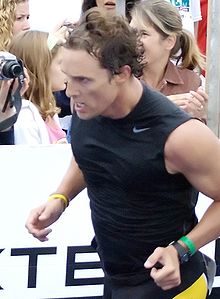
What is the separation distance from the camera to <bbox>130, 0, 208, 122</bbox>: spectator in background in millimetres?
3762

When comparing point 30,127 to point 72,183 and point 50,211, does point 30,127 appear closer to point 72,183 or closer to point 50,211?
point 72,183

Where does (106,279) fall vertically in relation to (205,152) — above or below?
below

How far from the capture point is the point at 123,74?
96.7 inches

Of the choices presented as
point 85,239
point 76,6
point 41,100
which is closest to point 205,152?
point 85,239

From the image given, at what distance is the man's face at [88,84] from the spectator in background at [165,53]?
4.24 feet

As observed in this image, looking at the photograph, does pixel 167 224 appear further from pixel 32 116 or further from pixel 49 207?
pixel 32 116

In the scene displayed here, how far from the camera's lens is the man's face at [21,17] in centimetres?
538

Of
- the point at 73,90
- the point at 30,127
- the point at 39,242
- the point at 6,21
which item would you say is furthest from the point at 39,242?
the point at 6,21

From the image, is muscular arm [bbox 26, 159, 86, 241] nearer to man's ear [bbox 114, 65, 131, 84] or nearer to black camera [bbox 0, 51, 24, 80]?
man's ear [bbox 114, 65, 131, 84]

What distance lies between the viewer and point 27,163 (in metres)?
3.70

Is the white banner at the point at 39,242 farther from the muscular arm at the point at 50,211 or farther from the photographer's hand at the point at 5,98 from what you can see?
the muscular arm at the point at 50,211

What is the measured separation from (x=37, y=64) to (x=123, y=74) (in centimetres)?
205

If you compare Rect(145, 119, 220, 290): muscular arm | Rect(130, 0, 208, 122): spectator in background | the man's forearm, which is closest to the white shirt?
Rect(130, 0, 208, 122): spectator in background

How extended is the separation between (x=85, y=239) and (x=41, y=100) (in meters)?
1.03
